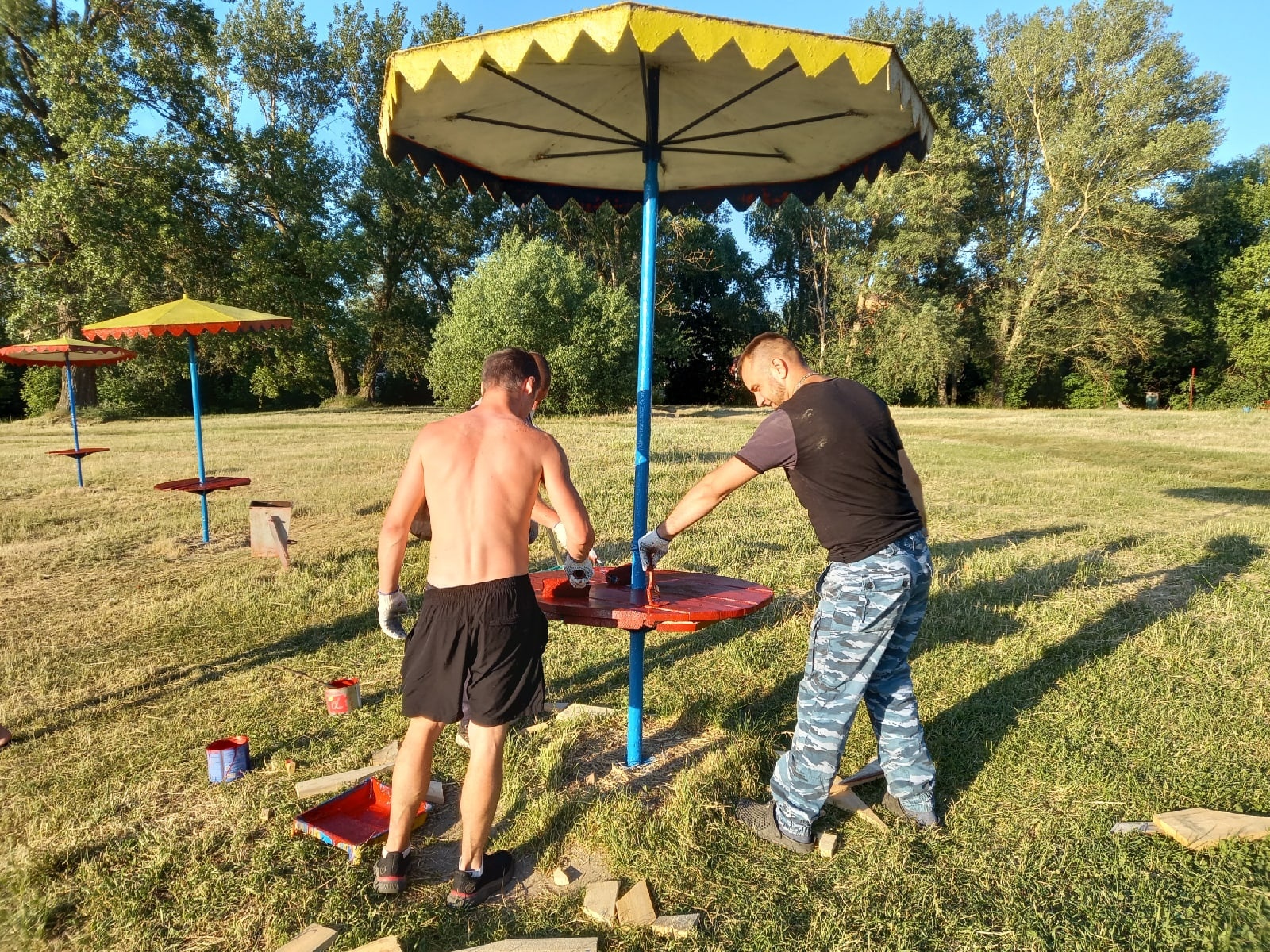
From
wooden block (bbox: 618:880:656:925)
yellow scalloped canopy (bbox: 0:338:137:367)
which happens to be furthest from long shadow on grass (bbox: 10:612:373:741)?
yellow scalloped canopy (bbox: 0:338:137:367)

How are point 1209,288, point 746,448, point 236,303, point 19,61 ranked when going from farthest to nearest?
point 1209,288
point 236,303
point 19,61
point 746,448

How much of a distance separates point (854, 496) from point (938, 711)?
204 centimetres

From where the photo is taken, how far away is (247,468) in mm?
13797

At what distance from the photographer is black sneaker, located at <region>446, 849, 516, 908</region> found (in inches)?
107

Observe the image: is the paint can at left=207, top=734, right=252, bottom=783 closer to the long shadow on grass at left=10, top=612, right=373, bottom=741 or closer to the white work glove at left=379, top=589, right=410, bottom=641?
the long shadow on grass at left=10, top=612, right=373, bottom=741

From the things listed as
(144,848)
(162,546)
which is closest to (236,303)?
(162,546)

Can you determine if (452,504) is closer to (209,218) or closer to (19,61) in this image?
(209,218)

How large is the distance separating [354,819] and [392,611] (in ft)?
3.64

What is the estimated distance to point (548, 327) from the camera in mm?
28562

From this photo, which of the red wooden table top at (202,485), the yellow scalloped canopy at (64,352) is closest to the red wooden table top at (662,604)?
the red wooden table top at (202,485)

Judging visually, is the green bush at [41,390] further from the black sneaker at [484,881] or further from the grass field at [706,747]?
the black sneaker at [484,881]

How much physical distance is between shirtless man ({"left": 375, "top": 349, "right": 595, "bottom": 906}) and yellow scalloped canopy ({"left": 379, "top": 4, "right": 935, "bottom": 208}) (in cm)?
120

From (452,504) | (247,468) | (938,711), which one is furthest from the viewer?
(247,468)

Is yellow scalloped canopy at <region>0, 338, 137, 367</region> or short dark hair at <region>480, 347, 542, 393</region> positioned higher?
yellow scalloped canopy at <region>0, 338, 137, 367</region>
